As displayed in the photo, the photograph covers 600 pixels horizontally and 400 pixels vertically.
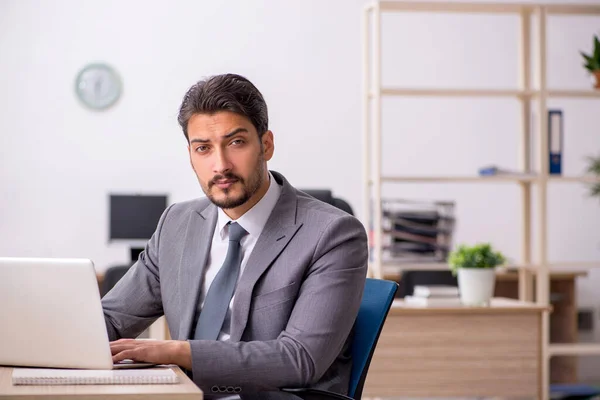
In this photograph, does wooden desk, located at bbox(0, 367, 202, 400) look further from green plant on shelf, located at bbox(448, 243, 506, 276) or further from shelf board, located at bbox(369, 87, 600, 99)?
shelf board, located at bbox(369, 87, 600, 99)

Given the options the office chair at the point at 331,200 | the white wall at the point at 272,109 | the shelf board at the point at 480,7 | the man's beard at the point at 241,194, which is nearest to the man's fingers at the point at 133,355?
the man's beard at the point at 241,194

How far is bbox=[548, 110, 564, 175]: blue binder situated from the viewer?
4.47 meters

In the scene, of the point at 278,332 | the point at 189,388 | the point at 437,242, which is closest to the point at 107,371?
the point at 189,388

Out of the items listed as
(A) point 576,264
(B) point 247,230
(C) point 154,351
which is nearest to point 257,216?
(B) point 247,230

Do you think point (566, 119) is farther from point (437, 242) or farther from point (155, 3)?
point (155, 3)

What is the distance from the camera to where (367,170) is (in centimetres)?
439

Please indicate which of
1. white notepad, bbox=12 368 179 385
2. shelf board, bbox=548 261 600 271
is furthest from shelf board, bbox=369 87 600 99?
white notepad, bbox=12 368 179 385

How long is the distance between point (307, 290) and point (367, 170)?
8.11ft

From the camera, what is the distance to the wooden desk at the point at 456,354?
3729mm

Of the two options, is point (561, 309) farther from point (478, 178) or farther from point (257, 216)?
point (257, 216)

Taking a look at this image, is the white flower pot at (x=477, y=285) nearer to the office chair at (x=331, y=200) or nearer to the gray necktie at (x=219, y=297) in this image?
the office chair at (x=331, y=200)

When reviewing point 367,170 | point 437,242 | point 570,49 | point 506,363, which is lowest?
point 506,363

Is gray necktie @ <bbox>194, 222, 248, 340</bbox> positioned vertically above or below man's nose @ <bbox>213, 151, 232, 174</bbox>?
below

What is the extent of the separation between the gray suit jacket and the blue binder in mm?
2584
